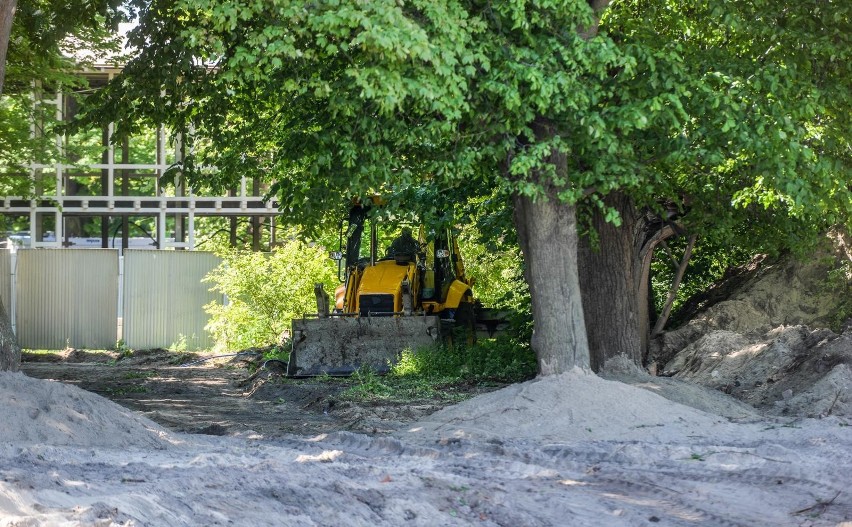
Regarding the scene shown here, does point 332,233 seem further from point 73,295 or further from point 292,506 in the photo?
point 292,506

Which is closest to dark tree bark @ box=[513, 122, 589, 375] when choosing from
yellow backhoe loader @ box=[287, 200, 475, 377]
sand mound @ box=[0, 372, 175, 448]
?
yellow backhoe loader @ box=[287, 200, 475, 377]

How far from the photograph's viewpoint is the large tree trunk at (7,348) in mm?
12219

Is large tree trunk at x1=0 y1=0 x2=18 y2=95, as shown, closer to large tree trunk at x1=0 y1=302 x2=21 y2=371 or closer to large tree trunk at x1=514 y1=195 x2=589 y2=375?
large tree trunk at x1=0 y1=302 x2=21 y2=371

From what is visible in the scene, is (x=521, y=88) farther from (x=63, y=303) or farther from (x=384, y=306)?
(x=63, y=303)

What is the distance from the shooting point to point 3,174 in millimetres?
22750

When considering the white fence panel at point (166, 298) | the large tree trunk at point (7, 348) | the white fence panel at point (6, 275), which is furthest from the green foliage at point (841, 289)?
the white fence panel at point (6, 275)

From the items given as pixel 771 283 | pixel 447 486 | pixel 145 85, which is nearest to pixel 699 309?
pixel 771 283

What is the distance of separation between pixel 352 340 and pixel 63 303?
10081mm

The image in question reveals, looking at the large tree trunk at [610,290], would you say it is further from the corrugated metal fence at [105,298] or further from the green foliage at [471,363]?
the corrugated metal fence at [105,298]

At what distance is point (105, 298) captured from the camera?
2466cm

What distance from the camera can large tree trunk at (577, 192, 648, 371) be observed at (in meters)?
15.5

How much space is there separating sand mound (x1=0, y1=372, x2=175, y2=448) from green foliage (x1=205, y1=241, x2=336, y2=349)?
11.3 m

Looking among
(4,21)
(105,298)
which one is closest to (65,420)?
(4,21)

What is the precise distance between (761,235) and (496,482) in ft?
28.3
